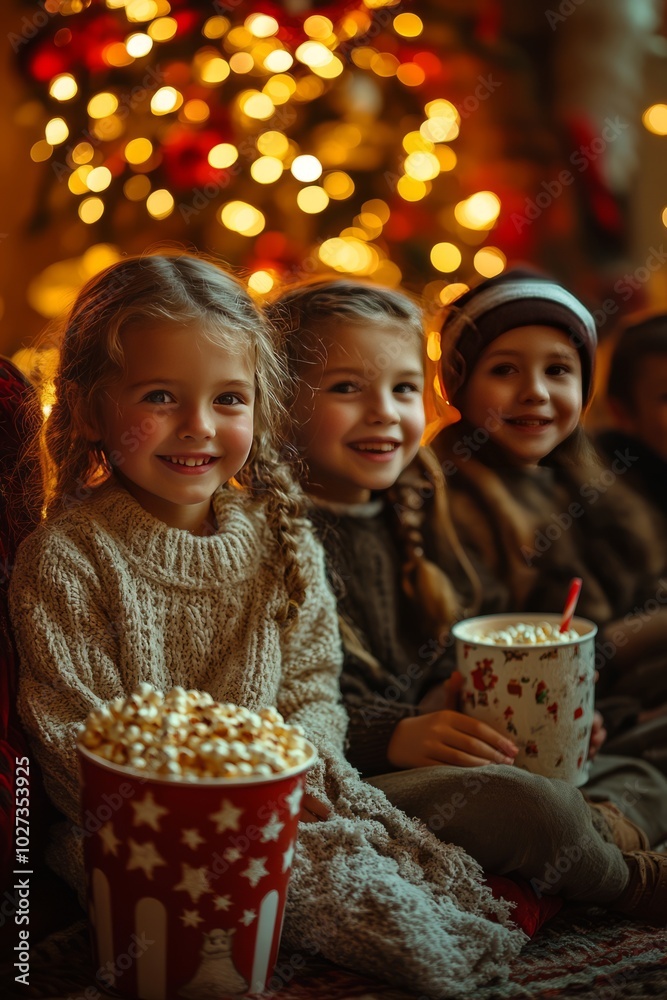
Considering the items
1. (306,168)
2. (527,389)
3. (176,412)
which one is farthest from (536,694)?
(306,168)

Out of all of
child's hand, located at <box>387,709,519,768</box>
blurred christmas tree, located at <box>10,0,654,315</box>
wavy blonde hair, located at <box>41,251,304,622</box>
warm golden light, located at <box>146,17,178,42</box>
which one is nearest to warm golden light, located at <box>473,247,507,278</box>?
blurred christmas tree, located at <box>10,0,654,315</box>

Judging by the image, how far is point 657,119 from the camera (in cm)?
208

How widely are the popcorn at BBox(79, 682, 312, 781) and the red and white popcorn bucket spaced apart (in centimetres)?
1

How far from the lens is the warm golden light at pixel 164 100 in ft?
5.69

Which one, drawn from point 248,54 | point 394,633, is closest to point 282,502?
point 394,633

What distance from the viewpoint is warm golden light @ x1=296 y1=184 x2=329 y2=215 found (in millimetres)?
1932

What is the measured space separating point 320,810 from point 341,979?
0.16 metres

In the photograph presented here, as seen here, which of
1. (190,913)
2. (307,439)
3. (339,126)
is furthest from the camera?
(339,126)

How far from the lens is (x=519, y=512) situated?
1456 mm

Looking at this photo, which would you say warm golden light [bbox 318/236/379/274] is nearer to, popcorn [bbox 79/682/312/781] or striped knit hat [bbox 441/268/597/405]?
striped knit hat [bbox 441/268/597/405]

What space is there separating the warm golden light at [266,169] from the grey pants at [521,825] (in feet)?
4.14

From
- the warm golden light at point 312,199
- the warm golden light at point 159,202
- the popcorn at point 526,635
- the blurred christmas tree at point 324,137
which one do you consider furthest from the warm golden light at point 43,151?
the popcorn at point 526,635

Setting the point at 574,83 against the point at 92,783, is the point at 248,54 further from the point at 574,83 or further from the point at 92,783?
the point at 92,783

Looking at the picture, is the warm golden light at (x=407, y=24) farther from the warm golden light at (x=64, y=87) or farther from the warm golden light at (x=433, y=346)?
Result: the warm golden light at (x=433, y=346)
